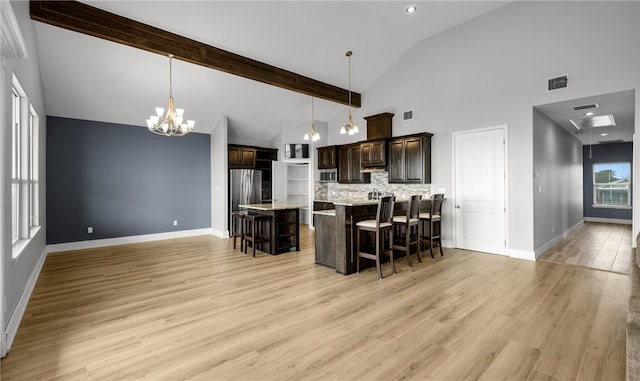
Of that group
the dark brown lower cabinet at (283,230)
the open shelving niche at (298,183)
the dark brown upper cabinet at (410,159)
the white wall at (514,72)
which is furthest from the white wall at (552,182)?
the open shelving niche at (298,183)

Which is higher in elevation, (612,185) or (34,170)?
(34,170)

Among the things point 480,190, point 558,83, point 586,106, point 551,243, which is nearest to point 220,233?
point 480,190

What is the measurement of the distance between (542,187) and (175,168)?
770 cm

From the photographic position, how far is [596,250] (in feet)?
18.5

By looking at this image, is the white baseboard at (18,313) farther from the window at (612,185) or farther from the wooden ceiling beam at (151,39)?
the window at (612,185)

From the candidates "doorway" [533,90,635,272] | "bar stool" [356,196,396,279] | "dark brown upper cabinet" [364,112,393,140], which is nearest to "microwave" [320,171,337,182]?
"dark brown upper cabinet" [364,112,393,140]

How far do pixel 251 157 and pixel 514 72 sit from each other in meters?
6.17

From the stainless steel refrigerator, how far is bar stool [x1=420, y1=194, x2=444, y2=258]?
4.48 meters

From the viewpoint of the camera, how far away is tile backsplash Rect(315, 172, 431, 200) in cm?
671

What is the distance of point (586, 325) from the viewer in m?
2.74

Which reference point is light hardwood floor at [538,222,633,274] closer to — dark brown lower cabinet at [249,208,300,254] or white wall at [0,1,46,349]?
dark brown lower cabinet at [249,208,300,254]

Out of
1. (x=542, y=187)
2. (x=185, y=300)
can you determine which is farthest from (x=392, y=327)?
(x=542, y=187)

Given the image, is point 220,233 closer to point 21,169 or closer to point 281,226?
point 281,226

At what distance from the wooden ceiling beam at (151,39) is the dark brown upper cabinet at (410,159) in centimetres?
246
